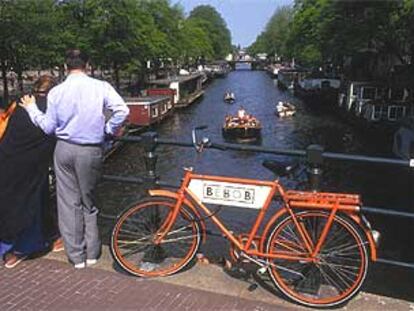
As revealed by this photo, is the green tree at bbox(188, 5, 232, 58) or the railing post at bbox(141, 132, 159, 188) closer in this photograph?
the railing post at bbox(141, 132, 159, 188)

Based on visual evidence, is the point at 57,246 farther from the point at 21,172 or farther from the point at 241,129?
the point at 241,129

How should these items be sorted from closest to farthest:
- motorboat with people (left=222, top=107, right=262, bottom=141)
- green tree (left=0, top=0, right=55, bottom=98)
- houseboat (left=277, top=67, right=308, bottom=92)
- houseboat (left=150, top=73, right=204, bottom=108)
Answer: green tree (left=0, top=0, right=55, bottom=98) < motorboat with people (left=222, top=107, right=262, bottom=141) < houseboat (left=150, top=73, right=204, bottom=108) < houseboat (left=277, top=67, right=308, bottom=92)

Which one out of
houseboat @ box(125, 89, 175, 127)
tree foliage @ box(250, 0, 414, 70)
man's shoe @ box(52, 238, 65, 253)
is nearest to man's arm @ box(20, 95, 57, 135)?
man's shoe @ box(52, 238, 65, 253)

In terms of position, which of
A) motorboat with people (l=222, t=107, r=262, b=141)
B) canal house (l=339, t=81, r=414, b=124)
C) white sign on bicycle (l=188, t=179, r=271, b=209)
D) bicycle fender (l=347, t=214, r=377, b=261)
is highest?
white sign on bicycle (l=188, t=179, r=271, b=209)

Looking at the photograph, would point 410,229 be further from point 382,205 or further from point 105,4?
point 105,4

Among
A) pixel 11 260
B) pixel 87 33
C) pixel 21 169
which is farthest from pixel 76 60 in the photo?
pixel 87 33

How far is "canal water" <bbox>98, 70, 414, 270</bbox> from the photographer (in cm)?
2141

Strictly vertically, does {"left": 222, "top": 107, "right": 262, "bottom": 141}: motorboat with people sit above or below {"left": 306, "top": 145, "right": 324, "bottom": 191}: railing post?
below

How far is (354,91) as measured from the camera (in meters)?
50.5

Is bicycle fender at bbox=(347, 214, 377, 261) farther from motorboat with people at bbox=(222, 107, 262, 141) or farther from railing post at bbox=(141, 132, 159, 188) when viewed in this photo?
motorboat with people at bbox=(222, 107, 262, 141)

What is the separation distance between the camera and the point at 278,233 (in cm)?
457

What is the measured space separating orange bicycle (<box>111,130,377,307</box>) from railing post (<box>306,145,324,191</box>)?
A: 0.61ft

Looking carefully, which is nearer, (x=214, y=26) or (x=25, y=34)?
(x=25, y=34)

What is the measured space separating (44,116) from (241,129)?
123ft
